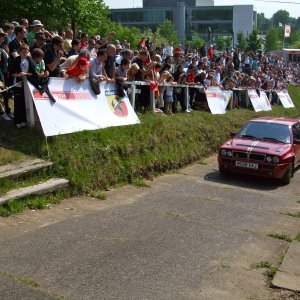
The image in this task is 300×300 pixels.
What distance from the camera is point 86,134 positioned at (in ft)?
32.7

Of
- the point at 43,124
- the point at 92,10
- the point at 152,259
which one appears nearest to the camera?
the point at 152,259

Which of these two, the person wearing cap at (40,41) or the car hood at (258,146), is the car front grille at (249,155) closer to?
the car hood at (258,146)

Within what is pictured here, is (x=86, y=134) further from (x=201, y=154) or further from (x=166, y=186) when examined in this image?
(x=201, y=154)

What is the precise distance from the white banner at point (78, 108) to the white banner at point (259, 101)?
13.4 meters

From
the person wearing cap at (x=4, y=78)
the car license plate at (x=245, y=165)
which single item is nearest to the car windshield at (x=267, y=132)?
the car license plate at (x=245, y=165)

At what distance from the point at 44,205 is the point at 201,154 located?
734 centimetres

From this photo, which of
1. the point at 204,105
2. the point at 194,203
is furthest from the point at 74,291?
the point at 204,105

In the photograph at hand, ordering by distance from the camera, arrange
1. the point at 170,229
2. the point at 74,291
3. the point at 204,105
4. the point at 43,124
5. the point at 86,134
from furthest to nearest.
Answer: the point at 204,105 → the point at 86,134 → the point at 43,124 → the point at 170,229 → the point at 74,291

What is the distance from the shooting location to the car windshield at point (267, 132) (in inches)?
490

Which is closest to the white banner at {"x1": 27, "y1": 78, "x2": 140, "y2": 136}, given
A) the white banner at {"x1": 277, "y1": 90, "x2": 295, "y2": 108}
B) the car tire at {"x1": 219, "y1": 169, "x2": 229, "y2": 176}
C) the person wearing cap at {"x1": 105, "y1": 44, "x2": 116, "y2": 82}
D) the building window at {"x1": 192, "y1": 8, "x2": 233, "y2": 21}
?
the person wearing cap at {"x1": 105, "y1": 44, "x2": 116, "y2": 82}

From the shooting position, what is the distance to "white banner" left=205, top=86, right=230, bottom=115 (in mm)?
17984

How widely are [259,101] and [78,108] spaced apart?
16779mm

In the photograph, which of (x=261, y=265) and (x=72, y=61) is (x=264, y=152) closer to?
(x=72, y=61)

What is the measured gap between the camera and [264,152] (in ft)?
37.5
